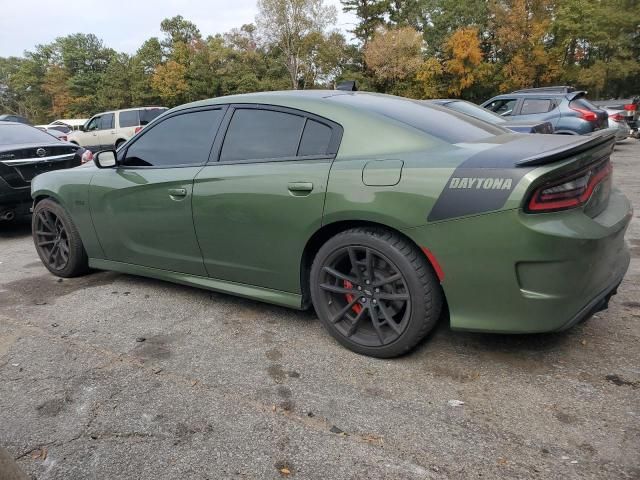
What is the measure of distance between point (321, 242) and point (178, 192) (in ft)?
3.67

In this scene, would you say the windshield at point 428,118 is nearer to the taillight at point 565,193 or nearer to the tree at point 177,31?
the taillight at point 565,193

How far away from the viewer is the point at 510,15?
3478 centimetres

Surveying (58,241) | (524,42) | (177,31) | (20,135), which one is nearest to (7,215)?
(20,135)

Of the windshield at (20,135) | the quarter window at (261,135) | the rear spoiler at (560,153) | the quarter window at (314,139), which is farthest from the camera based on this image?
the windshield at (20,135)

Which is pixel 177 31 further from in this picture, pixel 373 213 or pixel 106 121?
pixel 373 213

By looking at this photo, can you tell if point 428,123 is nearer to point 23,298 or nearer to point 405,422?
point 405,422

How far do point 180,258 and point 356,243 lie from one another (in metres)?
1.46

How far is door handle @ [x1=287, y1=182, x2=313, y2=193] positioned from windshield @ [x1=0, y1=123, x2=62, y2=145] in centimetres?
540

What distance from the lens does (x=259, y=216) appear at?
297cm

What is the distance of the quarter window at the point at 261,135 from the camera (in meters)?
2.98

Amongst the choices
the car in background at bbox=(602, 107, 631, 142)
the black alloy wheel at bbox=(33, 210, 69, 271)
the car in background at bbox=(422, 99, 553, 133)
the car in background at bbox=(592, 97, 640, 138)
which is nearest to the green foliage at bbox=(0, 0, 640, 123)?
the car in background at bbox=(592, 97, 640, 138)

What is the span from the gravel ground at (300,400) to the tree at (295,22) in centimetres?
4565

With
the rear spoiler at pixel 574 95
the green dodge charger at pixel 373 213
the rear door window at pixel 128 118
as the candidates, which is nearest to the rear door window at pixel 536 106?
the rear spoiler at pixel 574 95

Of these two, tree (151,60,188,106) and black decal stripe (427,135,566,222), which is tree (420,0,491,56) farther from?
black decal stripe (427,135,566,222)
